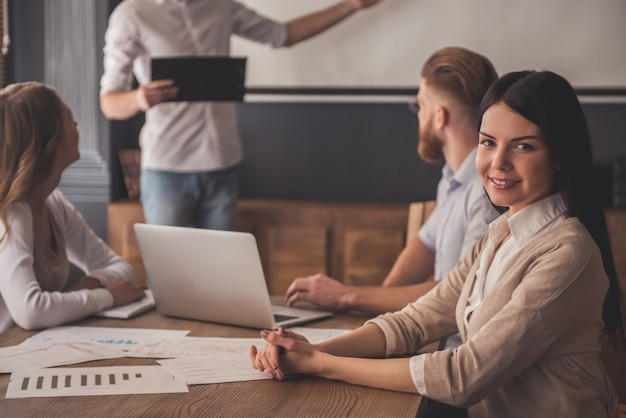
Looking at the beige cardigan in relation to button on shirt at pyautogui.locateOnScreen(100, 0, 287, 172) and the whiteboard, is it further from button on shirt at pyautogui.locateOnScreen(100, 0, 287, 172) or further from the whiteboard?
the whiteboard

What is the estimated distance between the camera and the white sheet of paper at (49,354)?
1.75 m

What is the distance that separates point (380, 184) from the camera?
4539mm

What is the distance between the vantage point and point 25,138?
2.30 m

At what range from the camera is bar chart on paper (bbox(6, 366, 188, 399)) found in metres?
1.58

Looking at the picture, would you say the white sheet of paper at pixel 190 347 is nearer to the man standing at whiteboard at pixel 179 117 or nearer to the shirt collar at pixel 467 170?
the shirt collar at pixel 467 170

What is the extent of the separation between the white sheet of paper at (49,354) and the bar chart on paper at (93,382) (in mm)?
49

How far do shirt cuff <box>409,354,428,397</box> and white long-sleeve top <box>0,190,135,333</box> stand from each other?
0.92 m

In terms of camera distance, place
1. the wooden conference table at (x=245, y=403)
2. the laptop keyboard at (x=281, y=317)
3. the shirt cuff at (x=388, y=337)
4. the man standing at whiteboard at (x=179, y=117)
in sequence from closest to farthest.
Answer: the wooden conference table at (x=245, y=403)
the shirt cuff at (x=388, y=337)
the laptop keyboard at (x=281, y=317)
the man standing at whiteboard at (x=179, y=117)

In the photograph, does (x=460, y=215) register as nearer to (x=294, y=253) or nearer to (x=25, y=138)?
(x=25, y=138)

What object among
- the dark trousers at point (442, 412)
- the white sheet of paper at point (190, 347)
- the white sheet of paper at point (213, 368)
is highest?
the white sheet of paper at point (213, 368)

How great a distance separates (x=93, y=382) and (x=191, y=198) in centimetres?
214

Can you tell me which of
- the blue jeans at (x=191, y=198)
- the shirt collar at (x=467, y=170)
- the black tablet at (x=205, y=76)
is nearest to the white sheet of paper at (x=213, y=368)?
the shirt collar at (x=467, y=170)

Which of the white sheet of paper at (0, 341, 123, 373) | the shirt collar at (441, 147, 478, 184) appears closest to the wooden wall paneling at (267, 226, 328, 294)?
the shirt collar at (441, 147, 478, 184)

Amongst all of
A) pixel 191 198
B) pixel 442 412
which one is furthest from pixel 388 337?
pixel 191 198
